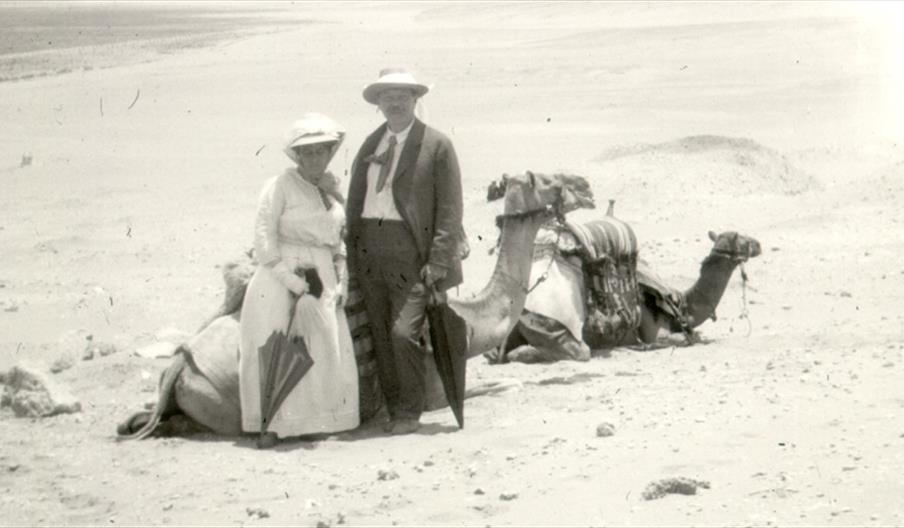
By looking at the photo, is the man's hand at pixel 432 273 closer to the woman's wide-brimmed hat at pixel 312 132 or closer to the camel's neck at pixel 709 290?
the woman's wide-brimmed hat at pixel 312 132

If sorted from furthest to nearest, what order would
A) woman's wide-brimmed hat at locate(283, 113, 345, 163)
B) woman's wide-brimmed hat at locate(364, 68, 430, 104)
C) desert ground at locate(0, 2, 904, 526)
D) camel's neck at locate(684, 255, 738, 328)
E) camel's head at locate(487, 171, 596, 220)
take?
camel's neck at locate(684, 255, 738, 328) < camel's head at locate(487, 171, 596, 220) < woman's wide-brimmed hat at locate(364, 68, 430, 104) < woman's wide-brimmed hat at locate(283, 113, 345, 163) < desert ground at locate(0, 2, 904, 526)

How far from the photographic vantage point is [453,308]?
31.6 ft

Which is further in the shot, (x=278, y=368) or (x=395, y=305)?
(x=395, y=305)

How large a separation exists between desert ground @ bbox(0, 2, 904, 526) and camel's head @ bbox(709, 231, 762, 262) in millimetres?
443

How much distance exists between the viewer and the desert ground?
7445 millimetres

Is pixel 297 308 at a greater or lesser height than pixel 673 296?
greater

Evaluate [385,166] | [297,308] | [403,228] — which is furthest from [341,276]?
[385,166]

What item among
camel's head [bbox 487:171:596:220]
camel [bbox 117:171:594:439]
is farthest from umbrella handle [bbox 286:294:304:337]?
camel's head [bbox 487:171:596:220]

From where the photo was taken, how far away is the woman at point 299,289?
8.81 meters

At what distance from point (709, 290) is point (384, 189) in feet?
12.2

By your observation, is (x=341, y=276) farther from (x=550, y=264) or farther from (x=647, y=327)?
(x=647, y=327)

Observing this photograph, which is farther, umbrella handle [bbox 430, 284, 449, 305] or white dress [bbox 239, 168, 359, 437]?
umbrella handle [bbox 430, 284, 449, 305]

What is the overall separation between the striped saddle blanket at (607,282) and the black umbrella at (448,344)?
6.85 feet

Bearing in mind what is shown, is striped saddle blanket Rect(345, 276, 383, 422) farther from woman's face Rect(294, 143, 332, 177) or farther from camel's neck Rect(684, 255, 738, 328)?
camel's neck Rect(684, 255, 738, 328)
